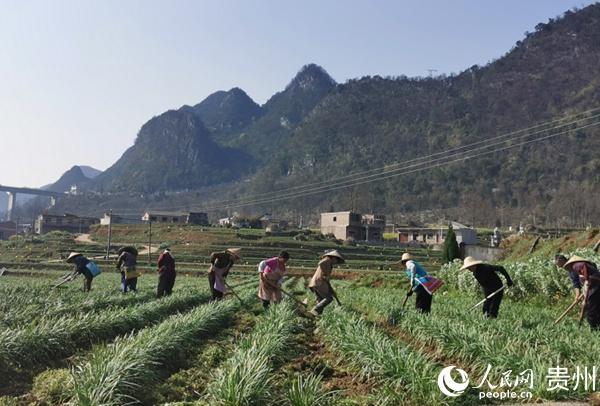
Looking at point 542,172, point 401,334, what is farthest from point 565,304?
point 542,172

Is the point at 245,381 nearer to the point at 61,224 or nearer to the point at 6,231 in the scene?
the point at 61,224

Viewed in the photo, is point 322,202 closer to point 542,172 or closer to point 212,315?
point 542,172

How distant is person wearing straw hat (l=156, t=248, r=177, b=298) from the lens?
1632 cm

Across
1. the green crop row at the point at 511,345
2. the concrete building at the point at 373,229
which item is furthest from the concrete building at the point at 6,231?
the green crop row at the point at 511,345

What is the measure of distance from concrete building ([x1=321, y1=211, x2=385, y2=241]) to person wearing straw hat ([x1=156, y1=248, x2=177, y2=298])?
232 feet

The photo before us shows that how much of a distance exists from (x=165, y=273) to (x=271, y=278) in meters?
4.60

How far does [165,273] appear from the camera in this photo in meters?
16.6

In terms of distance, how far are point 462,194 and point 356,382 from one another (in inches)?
4921

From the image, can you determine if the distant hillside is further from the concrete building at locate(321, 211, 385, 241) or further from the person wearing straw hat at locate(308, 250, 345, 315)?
the person wearing straw hat at locate(308, 250, 345, 315)

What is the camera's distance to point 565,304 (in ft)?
50.0

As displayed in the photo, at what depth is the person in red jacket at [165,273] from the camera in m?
16.3

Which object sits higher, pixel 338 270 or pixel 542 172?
pixel 542 172

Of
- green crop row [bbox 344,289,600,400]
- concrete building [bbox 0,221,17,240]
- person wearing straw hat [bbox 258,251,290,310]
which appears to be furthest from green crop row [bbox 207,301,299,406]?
concrete building [bbox 0,221,17,240]

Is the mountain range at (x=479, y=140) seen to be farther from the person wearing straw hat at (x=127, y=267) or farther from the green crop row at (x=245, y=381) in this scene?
the green crop row at (x=245, y=381)
